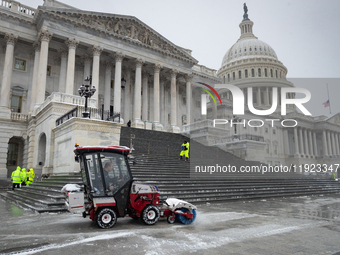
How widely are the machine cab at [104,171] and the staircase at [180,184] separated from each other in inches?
93.8

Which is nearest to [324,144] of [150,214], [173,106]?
[173,106]

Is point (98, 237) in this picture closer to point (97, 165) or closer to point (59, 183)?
point (97, 165)

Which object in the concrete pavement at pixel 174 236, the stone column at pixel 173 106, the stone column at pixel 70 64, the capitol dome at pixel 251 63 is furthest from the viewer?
the capitol dome at pixel 251 63

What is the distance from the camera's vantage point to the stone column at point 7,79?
92.8 ft

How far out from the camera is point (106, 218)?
7.48 metres

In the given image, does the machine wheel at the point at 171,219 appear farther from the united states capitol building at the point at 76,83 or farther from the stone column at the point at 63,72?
the stone column at the point at 63,72

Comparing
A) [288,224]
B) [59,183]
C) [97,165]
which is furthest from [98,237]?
[59,183]

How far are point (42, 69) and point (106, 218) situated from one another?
26.2 meters

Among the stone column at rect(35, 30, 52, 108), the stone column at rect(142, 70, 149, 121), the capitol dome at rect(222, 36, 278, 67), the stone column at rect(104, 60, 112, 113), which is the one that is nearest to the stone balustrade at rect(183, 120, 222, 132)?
the stone column at rect(142, 70, 149, 121)

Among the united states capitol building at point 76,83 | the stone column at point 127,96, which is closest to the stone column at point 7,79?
the united states capitol building at point 76,83

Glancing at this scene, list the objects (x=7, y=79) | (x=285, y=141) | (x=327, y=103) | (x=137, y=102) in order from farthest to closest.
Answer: (x=285, y=141) < (x=327, y=103) < (x=137, y=102) < (x=7, y=79)

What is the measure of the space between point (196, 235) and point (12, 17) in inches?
1297

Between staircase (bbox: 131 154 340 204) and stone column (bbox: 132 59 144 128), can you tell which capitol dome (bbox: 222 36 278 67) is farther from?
staircase (bbox: 131 154 340 204)

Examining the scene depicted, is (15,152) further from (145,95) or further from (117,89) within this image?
(145,95)
